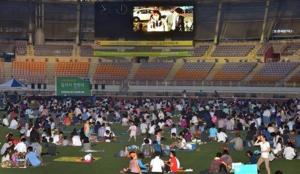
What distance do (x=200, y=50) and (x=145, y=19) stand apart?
10.3 m

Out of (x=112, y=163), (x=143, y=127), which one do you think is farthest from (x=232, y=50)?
(x=112, y=163)

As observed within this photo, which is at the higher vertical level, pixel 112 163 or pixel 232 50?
pixel 232 50

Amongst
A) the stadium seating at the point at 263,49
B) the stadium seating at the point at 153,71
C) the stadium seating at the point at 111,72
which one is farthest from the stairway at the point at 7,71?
the stadium seating at the point at 263,49

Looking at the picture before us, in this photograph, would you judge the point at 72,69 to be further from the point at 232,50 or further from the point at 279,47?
the point at 279,47

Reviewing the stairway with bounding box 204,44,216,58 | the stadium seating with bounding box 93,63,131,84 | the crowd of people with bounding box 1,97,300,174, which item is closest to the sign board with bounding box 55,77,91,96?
the crowd of people with bounding box 1,97,300,174

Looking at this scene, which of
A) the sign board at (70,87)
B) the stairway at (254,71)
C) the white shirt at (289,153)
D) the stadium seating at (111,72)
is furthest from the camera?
the stadium seating at (111,72)

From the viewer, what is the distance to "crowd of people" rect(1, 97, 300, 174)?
21578mm

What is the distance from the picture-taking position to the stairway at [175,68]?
65.9m

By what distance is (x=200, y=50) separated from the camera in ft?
223

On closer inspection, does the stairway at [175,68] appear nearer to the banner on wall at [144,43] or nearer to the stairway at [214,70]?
the banner on wall at [144,43]

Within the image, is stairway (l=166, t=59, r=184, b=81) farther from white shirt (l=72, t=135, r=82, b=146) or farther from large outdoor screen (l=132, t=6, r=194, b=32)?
white shirt (l=72, t=135, r=82, b=146)

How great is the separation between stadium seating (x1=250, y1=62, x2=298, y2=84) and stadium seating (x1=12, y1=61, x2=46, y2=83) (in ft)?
79.0

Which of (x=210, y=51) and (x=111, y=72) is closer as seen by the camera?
(x=111, y=72)

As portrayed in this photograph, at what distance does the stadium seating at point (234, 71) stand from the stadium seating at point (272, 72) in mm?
1351
